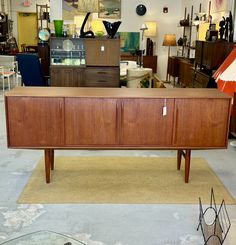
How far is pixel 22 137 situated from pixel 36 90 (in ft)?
1.58

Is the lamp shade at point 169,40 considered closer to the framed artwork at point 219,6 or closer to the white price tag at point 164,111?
the framed artwork at point 219,6

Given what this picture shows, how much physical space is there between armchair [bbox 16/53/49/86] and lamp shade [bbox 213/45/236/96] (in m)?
2.96

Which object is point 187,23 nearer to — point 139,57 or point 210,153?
point 139,57

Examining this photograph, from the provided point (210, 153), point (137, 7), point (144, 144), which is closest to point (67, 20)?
point (137, 7)

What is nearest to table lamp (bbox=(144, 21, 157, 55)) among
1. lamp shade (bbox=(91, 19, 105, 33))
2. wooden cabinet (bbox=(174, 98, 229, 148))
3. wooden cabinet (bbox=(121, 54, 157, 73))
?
wooden cabinet (bbox=(121, 54, 157, 73))

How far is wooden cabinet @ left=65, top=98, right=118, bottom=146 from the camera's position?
3.02m

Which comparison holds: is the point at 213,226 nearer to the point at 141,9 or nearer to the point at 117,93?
the point at 117,93

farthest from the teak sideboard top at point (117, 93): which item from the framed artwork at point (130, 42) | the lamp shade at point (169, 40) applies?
the framed artwork at point (130, 42)

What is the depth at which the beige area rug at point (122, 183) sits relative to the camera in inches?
120

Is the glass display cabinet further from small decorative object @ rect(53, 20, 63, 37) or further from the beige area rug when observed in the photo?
the beige area rug

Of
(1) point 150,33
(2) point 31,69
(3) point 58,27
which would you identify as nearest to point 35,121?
(3) point 58,27

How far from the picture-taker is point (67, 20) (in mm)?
9438

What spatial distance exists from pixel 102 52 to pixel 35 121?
2.26 m

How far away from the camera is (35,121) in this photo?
3021mm
